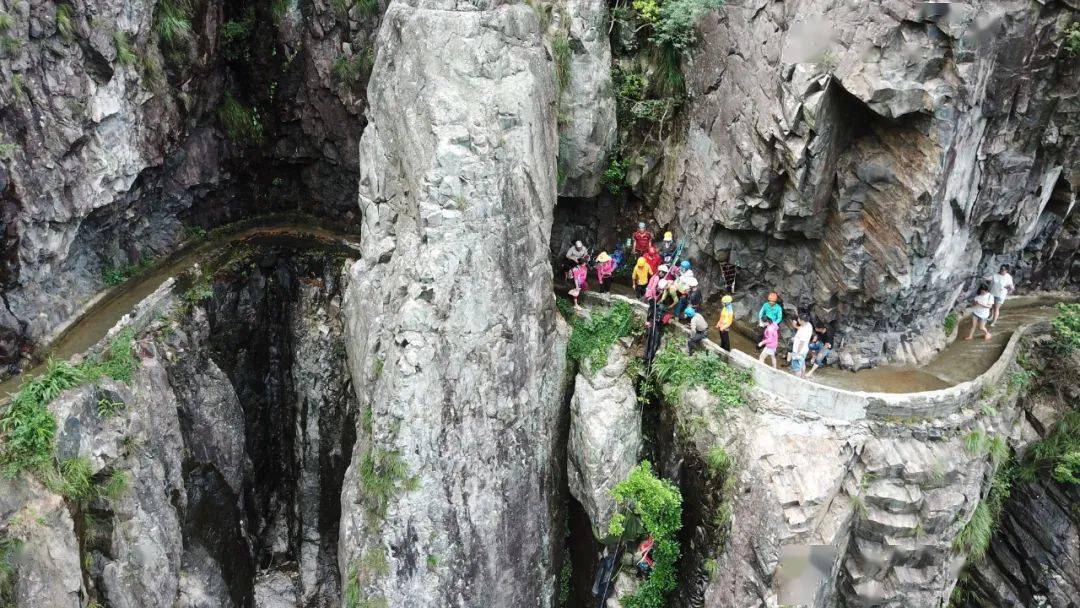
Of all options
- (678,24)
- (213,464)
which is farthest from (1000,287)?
(213,464)

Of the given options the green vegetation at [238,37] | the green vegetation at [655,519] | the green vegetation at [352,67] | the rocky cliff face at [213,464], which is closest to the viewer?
the rocky cliff face at [213,464]

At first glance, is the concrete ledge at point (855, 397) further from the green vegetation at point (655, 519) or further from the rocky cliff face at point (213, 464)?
the rocky cliff face at point (213, 464)

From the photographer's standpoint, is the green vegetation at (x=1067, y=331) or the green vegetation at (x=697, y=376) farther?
the green vegetation at (x=1067, y=331)

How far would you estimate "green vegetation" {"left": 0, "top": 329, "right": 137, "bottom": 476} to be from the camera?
14297mm

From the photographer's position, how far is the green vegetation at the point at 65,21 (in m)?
15.9

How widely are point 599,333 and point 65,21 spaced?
14.6 metres

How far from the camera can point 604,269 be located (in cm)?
1953

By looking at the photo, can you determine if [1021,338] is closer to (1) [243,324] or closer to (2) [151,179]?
(1) [243,324]

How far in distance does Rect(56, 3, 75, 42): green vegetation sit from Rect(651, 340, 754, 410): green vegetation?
15.8 m

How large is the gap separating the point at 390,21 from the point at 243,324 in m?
10.5

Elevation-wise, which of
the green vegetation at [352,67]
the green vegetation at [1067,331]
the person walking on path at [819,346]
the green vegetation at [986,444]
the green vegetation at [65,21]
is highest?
the green vegetation at [65,21]

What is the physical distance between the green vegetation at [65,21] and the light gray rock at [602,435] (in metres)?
14.5

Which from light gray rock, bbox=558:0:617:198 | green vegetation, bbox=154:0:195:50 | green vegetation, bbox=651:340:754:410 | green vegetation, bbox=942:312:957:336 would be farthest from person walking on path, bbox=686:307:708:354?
green vegetation, bbox=154:0:195:50

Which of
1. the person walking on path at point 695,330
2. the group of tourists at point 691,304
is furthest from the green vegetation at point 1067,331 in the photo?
the person walking on path at point 695,330
